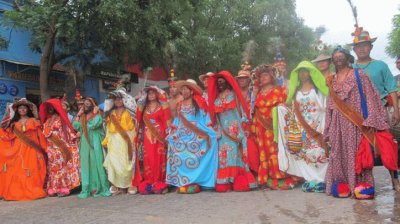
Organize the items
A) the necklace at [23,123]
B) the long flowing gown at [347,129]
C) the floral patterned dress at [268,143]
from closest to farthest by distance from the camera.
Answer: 1. the long flowing gown at [347,129]
2. the floral patterned dress at [268,143]
3. the necklace at [23,123]

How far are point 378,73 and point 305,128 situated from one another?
44.0 inches

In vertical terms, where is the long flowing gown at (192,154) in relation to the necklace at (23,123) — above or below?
below

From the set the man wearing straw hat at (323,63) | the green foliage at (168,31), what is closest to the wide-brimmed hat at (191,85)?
the man wearing straw hat at (323,63)

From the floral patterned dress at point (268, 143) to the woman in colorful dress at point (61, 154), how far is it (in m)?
2.96

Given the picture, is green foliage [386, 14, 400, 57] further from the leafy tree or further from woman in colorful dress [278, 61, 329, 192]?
woman in colorful dress [278, 61, 329, 192]

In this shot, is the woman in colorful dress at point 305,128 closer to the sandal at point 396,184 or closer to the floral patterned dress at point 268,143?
the floral patterned dress at point 268,143

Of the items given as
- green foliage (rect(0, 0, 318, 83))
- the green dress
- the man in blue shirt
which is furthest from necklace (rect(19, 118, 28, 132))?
the man in blue shirt

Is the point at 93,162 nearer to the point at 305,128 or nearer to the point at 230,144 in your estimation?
the point at 230,144

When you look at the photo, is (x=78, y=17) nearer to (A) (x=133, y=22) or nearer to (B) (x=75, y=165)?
(A) (x=133, y=22)

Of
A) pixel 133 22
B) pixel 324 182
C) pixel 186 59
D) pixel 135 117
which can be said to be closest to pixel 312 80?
pixel 324 182

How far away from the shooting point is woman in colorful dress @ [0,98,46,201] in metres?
6.88

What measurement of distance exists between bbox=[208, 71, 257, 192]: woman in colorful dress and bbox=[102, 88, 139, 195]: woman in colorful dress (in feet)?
4.47

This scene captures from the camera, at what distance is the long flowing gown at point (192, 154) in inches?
242

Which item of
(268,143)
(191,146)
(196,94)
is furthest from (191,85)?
(268,143)
